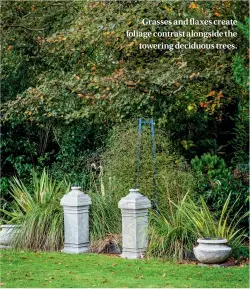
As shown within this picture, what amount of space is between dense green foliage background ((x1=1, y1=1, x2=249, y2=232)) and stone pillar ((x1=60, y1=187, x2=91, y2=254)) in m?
0.81

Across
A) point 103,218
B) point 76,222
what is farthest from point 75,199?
point 103,218

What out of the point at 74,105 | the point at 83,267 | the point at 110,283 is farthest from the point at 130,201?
the point at 74,105

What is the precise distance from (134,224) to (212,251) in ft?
4.25

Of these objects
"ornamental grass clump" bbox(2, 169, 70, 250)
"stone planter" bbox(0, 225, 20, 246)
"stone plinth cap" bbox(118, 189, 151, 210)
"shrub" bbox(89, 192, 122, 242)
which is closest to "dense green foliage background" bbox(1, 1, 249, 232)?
"shrub" bbox(89, 192, 122, 242)

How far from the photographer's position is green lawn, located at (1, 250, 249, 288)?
786cm

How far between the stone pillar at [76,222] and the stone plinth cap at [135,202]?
702 mm

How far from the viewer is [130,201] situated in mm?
9742

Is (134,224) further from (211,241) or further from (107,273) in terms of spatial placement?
(107,273)

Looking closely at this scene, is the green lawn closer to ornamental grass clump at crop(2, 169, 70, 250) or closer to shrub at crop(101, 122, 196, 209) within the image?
ornamental grass clump at crop(2, 169, 70, 250)

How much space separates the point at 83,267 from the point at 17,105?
4581 millimetres

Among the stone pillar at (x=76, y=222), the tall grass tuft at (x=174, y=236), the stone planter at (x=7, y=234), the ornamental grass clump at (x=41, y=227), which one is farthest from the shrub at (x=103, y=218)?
the stone planter at (x=7, y=234)

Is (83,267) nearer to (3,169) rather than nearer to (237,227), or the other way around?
(237,227)

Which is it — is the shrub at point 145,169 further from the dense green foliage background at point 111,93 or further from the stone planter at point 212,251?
the stone planter at point 212,251

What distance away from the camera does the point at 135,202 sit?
31.8 ft
